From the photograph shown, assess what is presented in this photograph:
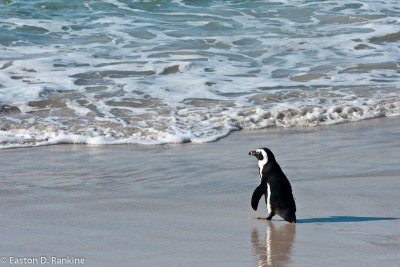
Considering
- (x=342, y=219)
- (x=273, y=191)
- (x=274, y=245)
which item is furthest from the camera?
(x=273, y=191)

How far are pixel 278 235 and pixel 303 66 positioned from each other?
24.5 ft

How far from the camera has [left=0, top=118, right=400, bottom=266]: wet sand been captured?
460 cm

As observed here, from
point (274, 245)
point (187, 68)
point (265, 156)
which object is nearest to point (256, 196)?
point (265, 156)

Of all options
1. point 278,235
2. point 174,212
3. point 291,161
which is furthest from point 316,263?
point 291,161

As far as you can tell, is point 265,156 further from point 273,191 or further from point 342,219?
point 342,219

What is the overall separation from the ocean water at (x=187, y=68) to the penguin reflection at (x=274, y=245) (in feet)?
11.2

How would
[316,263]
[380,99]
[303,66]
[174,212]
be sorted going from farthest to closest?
[303,66] → [380,99] → [174,212] → [316,263]

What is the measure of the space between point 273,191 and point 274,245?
2.46 ft

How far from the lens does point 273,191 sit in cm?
555

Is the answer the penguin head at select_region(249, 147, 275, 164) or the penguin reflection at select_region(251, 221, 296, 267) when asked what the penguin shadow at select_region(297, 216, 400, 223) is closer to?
the penguin reflection at select_region(251, 221, 296, 267)

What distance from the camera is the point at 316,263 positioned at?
436 centimetres

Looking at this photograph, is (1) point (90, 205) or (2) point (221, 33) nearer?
(1) point (90, 205)

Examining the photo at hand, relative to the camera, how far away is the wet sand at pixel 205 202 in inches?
181

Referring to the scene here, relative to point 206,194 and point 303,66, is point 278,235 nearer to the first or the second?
point 206,194
